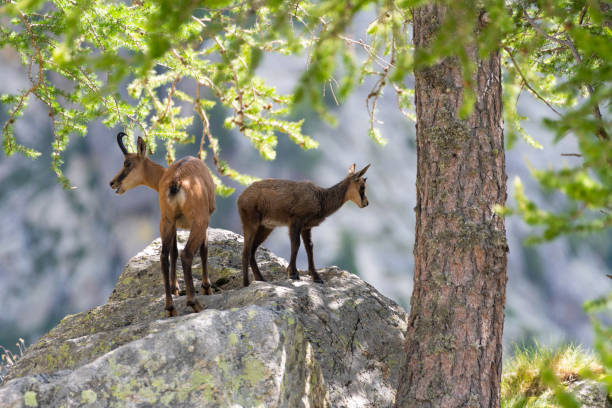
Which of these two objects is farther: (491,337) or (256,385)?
(491,337)

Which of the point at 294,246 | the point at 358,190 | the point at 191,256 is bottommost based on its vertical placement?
the point at 191,256

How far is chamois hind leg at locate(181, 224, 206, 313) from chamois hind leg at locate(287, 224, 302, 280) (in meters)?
1.09

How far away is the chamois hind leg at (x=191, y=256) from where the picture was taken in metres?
4.84

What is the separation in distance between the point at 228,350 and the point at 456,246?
1905 mm

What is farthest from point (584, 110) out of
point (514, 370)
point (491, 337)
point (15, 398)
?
point (514, 370)

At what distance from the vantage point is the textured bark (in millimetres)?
3949

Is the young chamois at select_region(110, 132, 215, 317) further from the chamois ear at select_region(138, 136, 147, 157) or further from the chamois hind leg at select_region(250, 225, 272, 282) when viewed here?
the chamois hind leg at select_region(250, 225, 272, 282)

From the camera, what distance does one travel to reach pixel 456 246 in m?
4.07

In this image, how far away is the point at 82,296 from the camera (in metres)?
14.8

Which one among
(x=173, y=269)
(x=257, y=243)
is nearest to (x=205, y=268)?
(x=173, y=269)

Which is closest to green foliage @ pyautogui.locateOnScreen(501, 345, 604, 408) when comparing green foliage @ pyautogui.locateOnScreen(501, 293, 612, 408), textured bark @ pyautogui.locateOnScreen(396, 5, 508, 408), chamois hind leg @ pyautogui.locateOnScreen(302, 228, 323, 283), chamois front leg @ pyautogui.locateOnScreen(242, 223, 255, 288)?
green foliage @ pyautogui.locateOnScreen(501, 293, 612, 408)

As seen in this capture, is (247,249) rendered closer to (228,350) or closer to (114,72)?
(114,72)

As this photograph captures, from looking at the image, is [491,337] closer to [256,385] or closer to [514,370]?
[256,385]

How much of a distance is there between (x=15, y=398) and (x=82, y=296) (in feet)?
42.7
